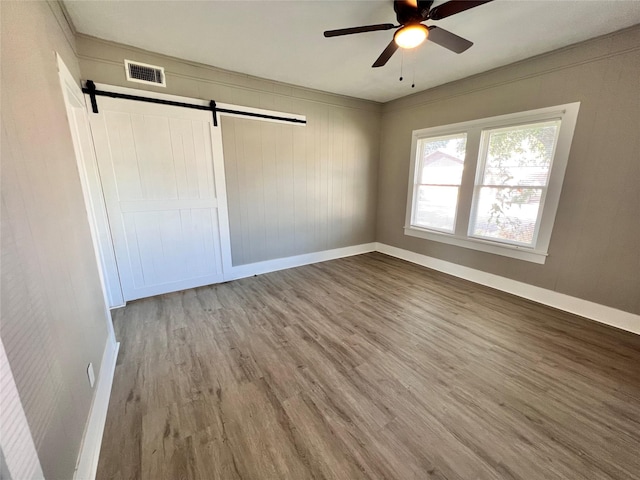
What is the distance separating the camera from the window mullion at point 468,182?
3465 millimetres

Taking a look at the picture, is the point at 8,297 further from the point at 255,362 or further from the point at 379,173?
the point at 379,173

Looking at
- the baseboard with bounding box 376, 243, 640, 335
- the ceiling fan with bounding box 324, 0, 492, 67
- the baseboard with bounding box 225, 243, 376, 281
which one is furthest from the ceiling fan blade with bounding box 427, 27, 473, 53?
the baseboard with bounding box 225, 243, 376, 281

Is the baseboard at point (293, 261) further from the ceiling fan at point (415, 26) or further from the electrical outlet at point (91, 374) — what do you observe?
the ceiling fan at point (415, 26)

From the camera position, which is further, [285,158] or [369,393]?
[285,158]

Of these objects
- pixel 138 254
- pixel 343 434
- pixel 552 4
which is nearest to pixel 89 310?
pixel 138 254

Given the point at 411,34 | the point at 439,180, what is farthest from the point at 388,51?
the point at 439,180

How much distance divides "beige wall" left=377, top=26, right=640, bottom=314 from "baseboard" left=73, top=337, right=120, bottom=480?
4221mm

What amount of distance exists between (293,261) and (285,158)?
5.50ft

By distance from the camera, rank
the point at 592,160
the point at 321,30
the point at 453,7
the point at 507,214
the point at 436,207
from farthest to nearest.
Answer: the point at 436,207, the point at 507,214, the point at 592,160, the point at 321,30, the point at 453,7

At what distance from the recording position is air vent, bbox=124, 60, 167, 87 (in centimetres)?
274

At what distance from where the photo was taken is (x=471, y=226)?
3.65 m

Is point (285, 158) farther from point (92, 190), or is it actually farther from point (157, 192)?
point (92, 190)

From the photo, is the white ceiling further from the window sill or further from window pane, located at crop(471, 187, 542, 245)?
the window sill

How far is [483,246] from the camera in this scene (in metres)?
3.54
